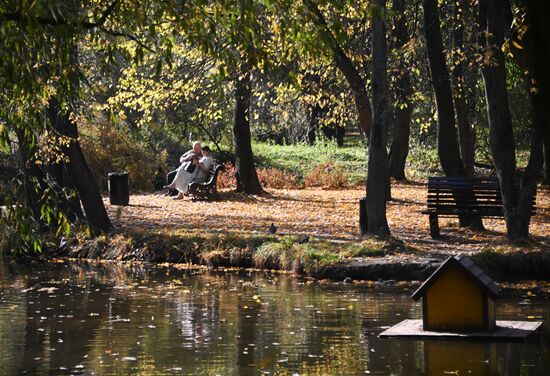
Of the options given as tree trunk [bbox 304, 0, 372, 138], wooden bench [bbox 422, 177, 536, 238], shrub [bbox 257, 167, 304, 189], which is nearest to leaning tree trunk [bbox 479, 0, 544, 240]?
wooden bench [bbox 422, 177, 536, 238]

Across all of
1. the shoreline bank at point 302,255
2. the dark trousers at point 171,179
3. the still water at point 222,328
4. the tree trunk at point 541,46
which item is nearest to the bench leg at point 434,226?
the shoreline bank at point 302,255

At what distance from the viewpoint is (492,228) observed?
21062mm

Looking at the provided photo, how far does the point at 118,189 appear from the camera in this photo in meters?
26.1

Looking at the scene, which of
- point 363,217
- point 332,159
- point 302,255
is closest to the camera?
point 302,255

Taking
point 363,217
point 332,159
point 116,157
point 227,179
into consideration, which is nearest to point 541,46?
point 363,217

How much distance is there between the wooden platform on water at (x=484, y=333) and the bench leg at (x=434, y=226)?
7.15m

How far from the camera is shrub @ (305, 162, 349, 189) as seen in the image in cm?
3322

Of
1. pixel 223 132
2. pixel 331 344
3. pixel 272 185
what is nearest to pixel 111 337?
pixel 331 344

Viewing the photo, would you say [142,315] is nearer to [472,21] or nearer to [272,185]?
[472,21]

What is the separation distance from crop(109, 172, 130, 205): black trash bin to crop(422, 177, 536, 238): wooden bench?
365 inches

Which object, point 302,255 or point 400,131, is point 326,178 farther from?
point 302,255

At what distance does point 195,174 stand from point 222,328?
1603 centimetres

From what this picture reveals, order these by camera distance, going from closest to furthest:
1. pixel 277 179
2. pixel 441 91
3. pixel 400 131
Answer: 1. pixel 441 91
2. pixel 400 131
3. pixel 277 179

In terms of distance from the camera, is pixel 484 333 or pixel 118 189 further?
pixel 118 189
